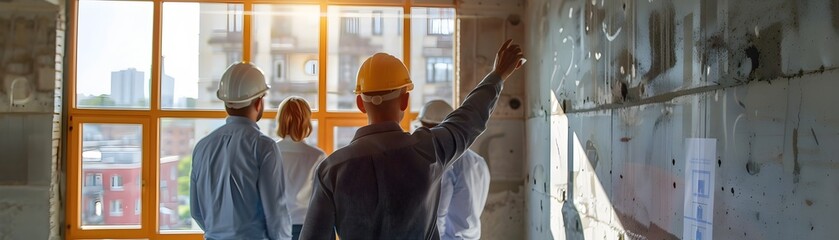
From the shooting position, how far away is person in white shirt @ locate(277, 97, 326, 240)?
357 centimetres

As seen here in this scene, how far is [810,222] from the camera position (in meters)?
1.69

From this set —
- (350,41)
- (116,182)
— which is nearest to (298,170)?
(350,41)

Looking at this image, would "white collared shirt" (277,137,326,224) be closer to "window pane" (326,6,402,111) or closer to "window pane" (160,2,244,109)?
"window pane" (326,6,402,111)

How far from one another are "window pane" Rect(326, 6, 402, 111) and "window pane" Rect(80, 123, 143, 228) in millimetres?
1534

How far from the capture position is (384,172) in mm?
1773

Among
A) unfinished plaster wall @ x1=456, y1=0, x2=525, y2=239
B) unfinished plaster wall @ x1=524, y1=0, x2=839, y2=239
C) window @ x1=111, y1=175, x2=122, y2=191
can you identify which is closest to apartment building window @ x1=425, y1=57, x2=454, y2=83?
unfinished plaster wall @ x1=456, y1=0, x2=525, y2=239

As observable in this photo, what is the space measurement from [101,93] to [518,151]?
3251 millimetres

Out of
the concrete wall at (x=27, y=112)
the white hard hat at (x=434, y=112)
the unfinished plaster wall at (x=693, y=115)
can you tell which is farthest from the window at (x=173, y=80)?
the unfinished plaster wall at (x=693, y=115)

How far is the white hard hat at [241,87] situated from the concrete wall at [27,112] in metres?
2.83

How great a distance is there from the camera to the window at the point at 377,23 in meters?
5.39

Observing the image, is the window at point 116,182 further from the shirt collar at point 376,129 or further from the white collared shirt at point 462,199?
the shirt collar at point 376,129

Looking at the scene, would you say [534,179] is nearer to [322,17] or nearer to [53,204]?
A: [322,17]

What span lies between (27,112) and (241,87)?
9.99ft

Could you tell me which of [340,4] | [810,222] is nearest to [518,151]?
[340,4]
